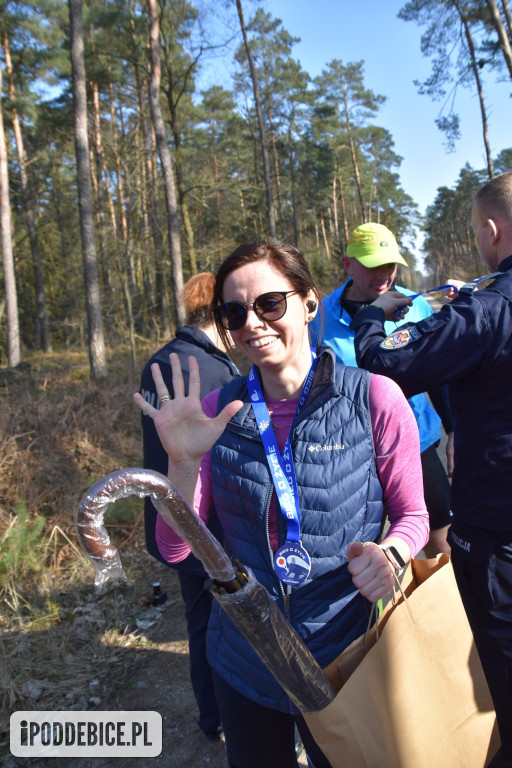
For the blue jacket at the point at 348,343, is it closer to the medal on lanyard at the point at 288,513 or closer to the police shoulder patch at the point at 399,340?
the police shoulder patch at the point at 399,340

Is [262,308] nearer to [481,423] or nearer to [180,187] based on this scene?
[481,423]

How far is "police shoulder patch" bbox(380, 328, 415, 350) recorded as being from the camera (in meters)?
1.77

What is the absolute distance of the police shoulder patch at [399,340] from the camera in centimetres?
177

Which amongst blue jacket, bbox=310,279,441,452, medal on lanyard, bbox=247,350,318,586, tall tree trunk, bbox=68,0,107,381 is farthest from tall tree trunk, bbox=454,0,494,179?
medal on lanyard, bbox=247,350,318,586

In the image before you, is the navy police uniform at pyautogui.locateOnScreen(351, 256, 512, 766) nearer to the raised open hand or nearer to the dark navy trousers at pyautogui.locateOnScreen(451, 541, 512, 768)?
the dark navy trousers at pyautogui.locateOnScreen(451, 541, 512, 768)

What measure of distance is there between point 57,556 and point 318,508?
3934mm

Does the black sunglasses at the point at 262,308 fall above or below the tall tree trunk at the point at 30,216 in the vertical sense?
below

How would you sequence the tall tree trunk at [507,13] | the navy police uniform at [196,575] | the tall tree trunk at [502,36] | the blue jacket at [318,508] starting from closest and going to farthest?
1. the blue jacket at [318,508]
2. the navy police uniform at [196,575]
3. the tall tree trunk at [502,36]
4. the tall tree trunk at [507,13]

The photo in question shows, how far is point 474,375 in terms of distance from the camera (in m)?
1.79

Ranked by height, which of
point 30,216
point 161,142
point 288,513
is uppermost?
point 30,216

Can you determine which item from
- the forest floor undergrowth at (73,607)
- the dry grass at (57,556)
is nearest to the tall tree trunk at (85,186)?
the dry grass at (57,556)

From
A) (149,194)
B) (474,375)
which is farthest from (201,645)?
(149,194)

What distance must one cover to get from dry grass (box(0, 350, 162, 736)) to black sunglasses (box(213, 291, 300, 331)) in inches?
111

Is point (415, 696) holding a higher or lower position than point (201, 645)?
higher
